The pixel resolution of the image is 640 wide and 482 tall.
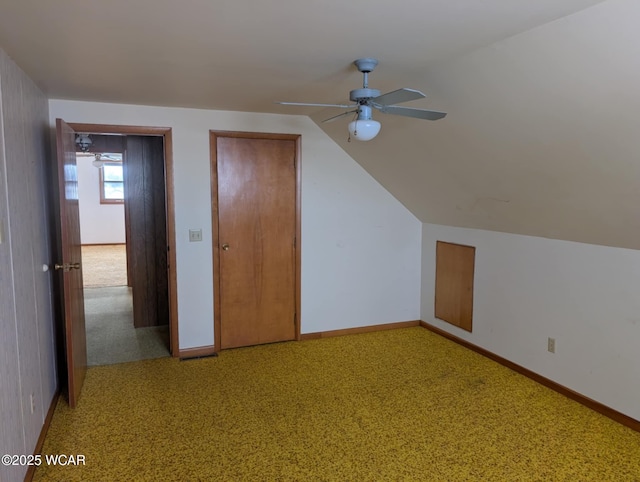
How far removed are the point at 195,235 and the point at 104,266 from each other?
552 cm

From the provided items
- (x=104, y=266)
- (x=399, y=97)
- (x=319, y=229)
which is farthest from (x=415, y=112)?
(x=104, y=266)

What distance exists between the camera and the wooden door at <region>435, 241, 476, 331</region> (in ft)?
13.4

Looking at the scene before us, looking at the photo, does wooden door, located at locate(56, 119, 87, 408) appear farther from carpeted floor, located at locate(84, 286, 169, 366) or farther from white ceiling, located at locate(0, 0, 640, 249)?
carpeted floor, located at locate(84, 286, 169, 366)

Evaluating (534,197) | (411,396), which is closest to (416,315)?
(411,396)

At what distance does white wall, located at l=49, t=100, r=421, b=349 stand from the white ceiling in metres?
0.30

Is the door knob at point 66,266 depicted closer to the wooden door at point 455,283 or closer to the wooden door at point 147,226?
the wooden door at point 147,226

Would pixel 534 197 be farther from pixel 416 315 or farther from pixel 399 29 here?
pixel 416 315

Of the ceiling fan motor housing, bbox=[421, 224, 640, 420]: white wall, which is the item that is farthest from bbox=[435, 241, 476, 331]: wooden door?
the ceiling fan motor housing

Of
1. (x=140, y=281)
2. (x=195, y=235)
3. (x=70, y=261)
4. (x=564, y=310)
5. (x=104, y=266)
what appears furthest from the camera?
(x=104, y=266)

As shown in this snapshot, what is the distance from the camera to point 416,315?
4.84m

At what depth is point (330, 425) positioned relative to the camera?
2.77m

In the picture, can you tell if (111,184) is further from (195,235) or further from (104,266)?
(195,235)

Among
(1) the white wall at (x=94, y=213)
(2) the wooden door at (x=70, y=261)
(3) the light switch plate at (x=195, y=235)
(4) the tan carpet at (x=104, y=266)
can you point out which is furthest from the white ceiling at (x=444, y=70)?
(1) the white wall at (x=94, y=213)

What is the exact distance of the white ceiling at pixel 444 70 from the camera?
1717mm
